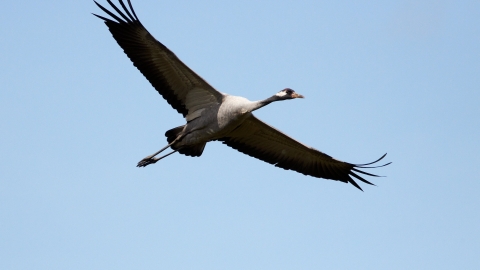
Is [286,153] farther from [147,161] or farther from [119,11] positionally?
[119,11]

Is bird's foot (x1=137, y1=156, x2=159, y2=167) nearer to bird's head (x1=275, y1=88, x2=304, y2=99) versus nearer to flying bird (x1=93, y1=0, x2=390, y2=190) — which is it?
flying bird (x1=93, y1=0, x2=390, y2=190)

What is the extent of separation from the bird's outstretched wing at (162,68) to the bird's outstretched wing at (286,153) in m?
1.29

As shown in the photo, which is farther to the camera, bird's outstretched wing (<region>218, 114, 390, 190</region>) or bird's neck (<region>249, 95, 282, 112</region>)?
bird's outstretched wing (<region>218, 114, 390, 190</region>)

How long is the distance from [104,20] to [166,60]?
1556 millimetres

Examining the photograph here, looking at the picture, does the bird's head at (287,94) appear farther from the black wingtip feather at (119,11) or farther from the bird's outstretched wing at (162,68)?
the black wingtip feather at (119,11)

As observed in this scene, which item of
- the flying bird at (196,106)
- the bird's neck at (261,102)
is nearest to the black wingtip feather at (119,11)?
the flying bird at (196,106)

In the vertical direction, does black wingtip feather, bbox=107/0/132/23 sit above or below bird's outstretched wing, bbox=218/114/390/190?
above

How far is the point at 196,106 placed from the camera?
61.7 ft

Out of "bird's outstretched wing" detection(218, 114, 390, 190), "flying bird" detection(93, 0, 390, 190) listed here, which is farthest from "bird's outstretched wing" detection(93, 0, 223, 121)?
"bird's outstretched wing" detection(218, 114, 390, 190)

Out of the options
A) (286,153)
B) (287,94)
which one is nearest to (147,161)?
(286,153)

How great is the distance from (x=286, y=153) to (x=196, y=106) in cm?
274

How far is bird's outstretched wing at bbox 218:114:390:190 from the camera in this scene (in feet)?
64.7

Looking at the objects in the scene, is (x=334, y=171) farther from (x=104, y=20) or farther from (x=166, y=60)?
(x=104, y=20)

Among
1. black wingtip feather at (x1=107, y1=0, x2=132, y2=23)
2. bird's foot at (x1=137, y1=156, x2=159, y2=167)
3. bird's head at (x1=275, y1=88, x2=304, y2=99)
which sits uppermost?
black wingtip feather at (x1=107, y1=0, x2=132, y2=23)
